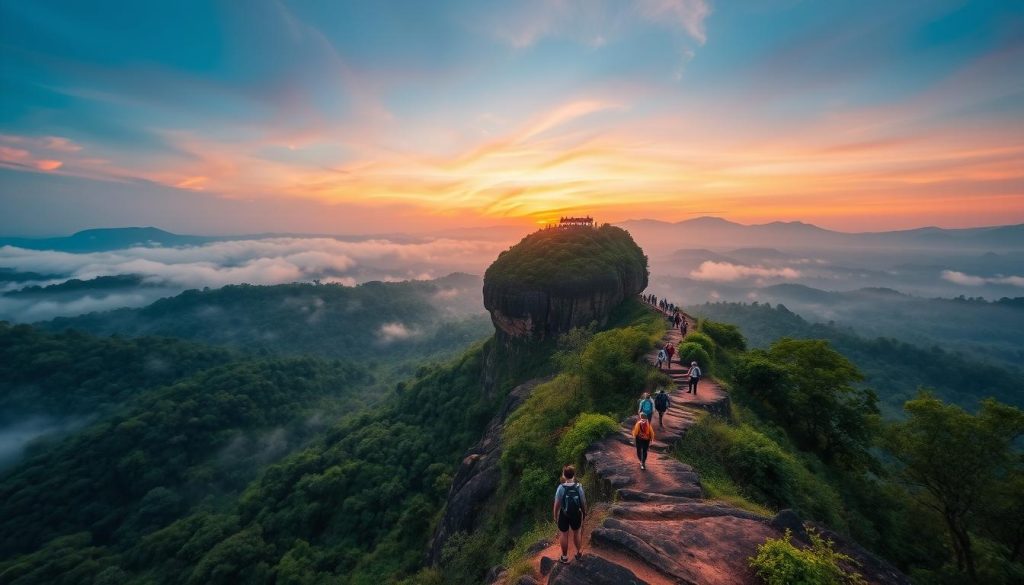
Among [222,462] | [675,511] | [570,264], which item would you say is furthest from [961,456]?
[222,462]

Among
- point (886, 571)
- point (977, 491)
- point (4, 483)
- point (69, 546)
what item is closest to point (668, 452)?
point (886, 571)

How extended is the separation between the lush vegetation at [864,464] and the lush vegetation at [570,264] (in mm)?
20988

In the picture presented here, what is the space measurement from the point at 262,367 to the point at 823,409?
3822 inches

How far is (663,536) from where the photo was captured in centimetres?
838

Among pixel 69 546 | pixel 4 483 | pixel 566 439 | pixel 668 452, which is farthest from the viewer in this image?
pixel 4 483

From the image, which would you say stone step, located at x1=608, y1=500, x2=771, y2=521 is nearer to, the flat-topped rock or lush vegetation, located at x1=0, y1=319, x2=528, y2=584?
the flat-topped rock

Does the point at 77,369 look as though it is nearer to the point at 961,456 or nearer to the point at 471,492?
the point at 471,492

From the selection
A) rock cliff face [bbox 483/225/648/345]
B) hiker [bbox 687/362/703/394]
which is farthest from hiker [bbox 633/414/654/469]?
rock cliff face [bbox 483/225/648/345]

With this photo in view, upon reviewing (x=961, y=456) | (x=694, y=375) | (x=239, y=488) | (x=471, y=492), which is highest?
(x=694, y=375)

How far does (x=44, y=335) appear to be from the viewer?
297ft

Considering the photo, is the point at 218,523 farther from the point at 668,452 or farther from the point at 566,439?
the point at 668,452

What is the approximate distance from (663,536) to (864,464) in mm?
18424

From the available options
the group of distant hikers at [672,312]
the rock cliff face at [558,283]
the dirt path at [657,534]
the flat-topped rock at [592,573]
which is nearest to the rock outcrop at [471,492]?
the dirt path at [657,534]

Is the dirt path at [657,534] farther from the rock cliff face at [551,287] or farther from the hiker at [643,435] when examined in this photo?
the rock cliff face at [551,287]
